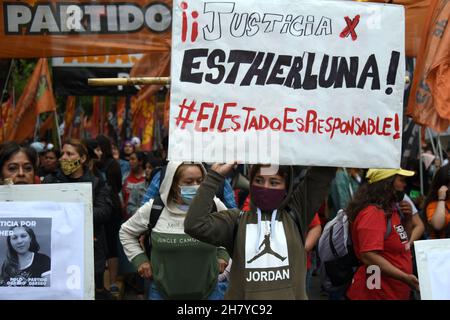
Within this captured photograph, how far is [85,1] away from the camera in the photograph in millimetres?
5977

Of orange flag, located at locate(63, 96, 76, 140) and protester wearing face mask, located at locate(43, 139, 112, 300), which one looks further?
orange flag, located at locate(63, 96, 76, 140)

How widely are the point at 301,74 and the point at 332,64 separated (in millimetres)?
178

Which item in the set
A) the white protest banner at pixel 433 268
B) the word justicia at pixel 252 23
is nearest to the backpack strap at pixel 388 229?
the white protest banner at pixel 433 268

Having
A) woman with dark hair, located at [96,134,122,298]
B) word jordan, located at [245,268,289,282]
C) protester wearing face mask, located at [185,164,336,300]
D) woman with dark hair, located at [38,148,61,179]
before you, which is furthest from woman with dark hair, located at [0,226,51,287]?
woman with dark hair, located at [38,148,61,179]

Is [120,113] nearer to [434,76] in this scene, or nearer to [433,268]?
[434,76]

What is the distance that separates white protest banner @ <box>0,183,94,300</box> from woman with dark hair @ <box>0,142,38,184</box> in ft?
3.24

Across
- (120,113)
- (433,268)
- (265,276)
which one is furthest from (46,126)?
(433,268)

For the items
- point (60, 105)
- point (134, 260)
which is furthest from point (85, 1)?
point (60, 105)

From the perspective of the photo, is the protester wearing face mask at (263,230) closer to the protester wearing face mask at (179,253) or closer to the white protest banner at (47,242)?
the white protest banner at (47,242)

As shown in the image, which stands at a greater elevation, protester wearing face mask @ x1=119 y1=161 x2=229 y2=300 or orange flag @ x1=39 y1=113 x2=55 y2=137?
orange flag @ x1=39 y1=113 x2=55 y2=137

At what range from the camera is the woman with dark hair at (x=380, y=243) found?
4.64 meters

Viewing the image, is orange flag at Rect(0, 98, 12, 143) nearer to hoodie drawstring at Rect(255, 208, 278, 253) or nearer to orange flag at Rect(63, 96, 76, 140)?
orange flag at Rect(63, 96, 76, 140)

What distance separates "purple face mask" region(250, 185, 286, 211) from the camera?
3545 mm

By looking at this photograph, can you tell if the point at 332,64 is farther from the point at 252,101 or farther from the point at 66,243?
the point at 66,243
